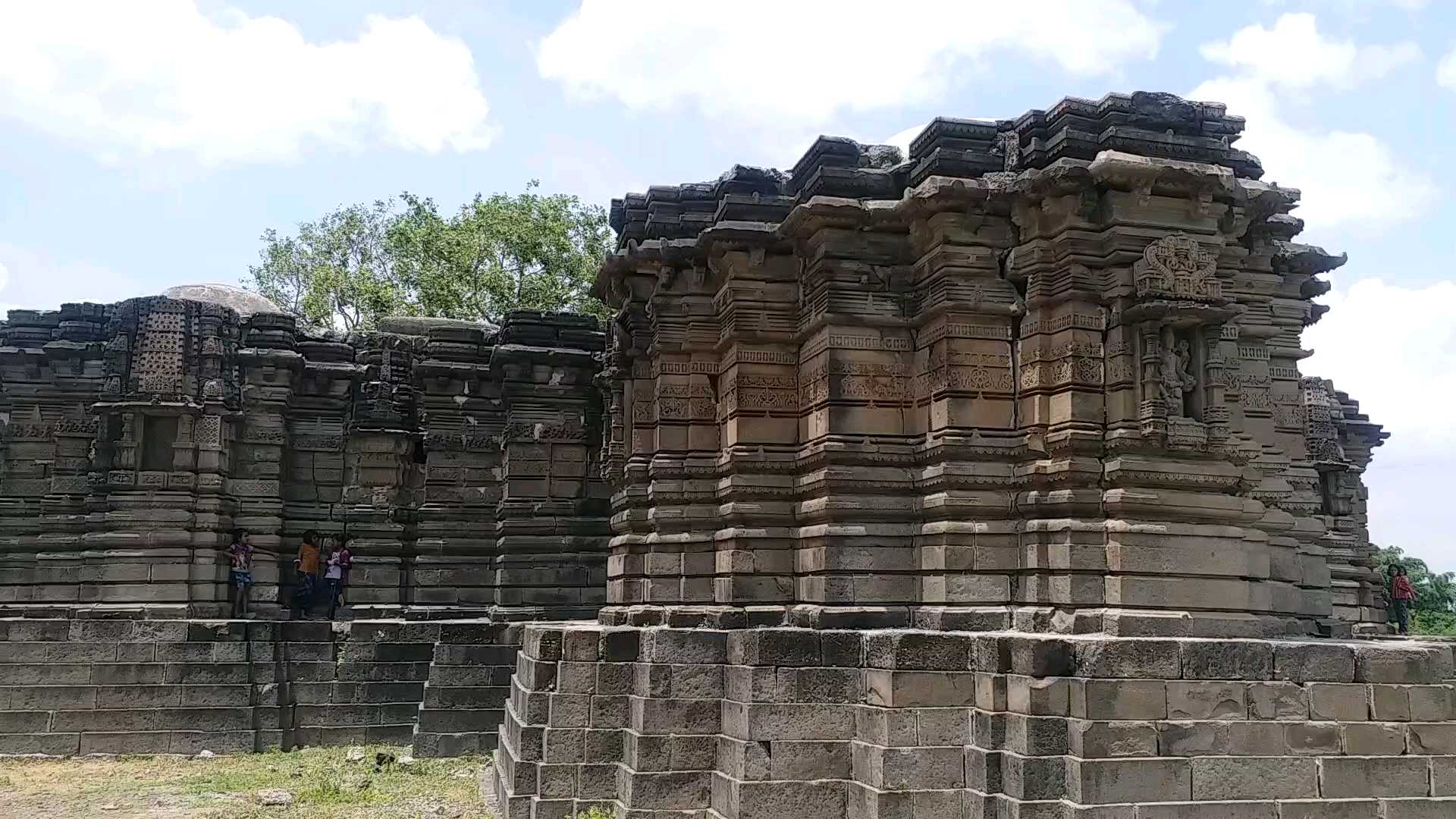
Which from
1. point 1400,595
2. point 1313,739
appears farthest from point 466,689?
point 1400,595

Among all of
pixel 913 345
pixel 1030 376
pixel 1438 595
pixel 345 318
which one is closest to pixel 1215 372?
pixel 1030 376

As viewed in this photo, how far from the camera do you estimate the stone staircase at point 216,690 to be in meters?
16.9

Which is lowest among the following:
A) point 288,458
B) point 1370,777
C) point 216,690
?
point 216,690

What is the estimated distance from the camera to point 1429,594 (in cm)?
4725

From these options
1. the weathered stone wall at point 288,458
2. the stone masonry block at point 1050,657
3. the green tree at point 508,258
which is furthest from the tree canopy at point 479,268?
the stone masonry block at point 1050,657

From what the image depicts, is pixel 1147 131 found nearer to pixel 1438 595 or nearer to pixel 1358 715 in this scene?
pixel 1358 715

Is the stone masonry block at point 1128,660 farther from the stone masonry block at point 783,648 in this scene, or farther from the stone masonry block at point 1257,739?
the stone masonry block at point 783,648

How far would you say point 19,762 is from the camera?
16.2 meters

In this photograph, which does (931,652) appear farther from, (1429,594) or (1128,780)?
(1429,594)

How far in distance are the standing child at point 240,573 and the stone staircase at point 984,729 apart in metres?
9.97

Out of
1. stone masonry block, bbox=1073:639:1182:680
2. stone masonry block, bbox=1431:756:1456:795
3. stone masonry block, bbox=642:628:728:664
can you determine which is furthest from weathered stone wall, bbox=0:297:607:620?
stone masonry block, bbox=1431:756:1456:795

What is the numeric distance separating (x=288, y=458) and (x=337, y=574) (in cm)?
216

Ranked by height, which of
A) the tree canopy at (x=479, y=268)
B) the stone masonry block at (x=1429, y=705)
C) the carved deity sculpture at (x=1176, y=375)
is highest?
the tree canopy at (x=479, y=268)

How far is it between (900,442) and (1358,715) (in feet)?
14.9
